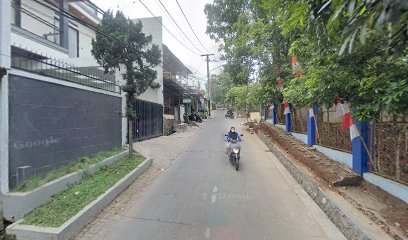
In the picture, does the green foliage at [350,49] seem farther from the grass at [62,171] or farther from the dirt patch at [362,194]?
the grass at [62,171]

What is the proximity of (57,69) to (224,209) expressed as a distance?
18.9ft

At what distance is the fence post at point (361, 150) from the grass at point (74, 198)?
6.37m

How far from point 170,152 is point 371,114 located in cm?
972

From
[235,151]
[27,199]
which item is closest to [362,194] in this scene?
[235,151]

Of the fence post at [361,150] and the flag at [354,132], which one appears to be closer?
the fence post at [361,150]

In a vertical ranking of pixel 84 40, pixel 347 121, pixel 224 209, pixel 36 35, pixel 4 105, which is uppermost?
pixel 84 40

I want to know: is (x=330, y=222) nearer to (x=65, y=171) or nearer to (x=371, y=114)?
(x=371, y=114)

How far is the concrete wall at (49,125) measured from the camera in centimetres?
637

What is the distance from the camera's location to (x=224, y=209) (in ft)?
21.6

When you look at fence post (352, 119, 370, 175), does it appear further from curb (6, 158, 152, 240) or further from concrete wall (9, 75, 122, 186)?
concrete wall (9, 75, 122, 186)

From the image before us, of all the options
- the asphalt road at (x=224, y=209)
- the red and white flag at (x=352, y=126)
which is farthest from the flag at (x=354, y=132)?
the asphalt road at (x=224, y=209)

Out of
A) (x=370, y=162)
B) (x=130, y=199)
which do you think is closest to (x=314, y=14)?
(x=370, y=162)

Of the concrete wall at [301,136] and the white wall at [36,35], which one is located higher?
the white wall at [36,35]

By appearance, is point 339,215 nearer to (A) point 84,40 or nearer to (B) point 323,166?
(B) point 323,166
